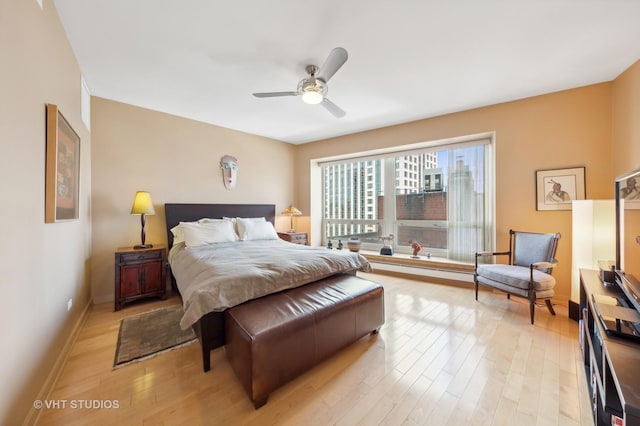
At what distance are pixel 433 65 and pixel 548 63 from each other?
1.10 meters

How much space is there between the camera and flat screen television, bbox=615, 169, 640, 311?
1.37m

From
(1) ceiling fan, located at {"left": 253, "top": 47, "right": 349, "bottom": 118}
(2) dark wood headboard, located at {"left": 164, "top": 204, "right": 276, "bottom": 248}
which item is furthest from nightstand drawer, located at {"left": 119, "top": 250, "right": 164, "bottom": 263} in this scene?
(1) ceiling fan, located at {"left": 253, "top": 47, "right": 349, "bottom": 118}

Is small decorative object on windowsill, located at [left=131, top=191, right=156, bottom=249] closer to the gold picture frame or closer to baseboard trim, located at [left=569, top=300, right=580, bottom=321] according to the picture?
the gold picture frame

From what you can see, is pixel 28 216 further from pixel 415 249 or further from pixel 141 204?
pixel 415 249

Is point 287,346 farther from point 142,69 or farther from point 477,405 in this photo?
point 142,69

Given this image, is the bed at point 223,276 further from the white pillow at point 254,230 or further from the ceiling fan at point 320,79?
the ceiling fan at point 320,79

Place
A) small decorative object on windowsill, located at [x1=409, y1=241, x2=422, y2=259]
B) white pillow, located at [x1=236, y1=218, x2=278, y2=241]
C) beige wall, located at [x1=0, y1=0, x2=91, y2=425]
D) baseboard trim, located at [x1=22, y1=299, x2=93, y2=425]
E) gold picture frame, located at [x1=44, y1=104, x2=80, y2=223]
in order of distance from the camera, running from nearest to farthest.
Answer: beige wall, located at [x1=0, y1=0, x2=91, y2=425], baseboard trim, located at [x1=22, y1=299, x2=93, y2=425], gold picture frame, located at [x1=44, y1=104, x2=80, y2=223], white pillow, located at [x1=236, y1=218, x2=278, y2=241], small decorative object on windowsill, located at [x1=409, y1=241, x2=422, y2=259]

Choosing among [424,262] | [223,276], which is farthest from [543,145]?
[223,276]

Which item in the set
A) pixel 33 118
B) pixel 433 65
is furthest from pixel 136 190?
pixel 433 65

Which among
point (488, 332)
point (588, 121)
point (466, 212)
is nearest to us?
point (488, 332)

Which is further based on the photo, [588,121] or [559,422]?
[588,121]

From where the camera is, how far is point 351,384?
63.0 inches

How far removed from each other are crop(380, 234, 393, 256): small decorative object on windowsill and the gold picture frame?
417 centimetres

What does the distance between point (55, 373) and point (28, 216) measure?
3.77 ft
